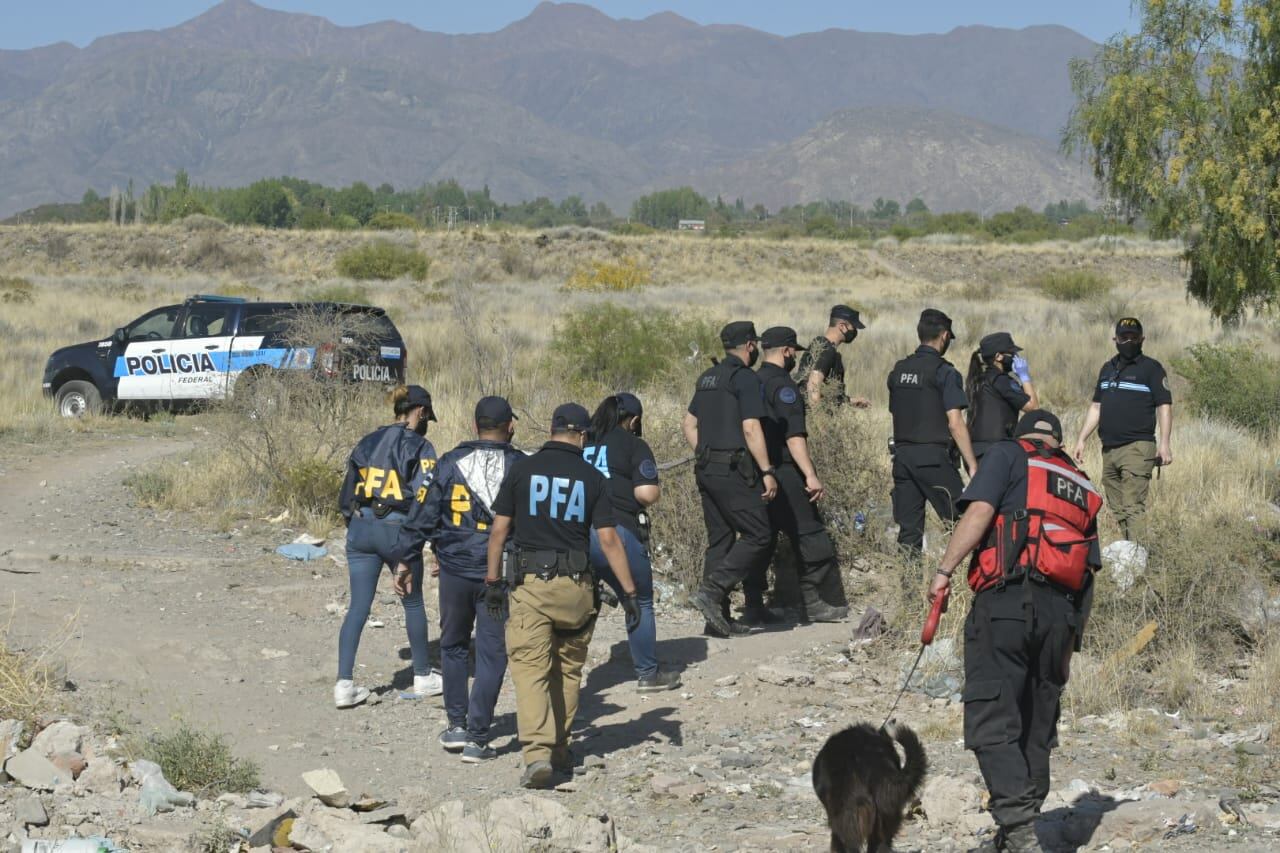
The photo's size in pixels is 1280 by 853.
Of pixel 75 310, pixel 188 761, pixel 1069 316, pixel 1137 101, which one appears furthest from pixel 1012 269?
pixel 188 761

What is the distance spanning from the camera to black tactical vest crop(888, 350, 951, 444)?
9.18 meters

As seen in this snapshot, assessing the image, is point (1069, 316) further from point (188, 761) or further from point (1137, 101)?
point (188, 761)

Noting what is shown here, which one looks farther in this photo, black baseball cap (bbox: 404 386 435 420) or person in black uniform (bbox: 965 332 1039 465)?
person in black uniform (bbox: 965 332 1039 465)

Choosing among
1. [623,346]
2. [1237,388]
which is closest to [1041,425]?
[1237,388]

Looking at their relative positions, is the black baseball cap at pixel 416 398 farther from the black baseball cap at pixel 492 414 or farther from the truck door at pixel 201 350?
the truck door at pixel 201 350

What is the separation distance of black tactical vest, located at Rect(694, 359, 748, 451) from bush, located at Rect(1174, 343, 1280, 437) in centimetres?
921

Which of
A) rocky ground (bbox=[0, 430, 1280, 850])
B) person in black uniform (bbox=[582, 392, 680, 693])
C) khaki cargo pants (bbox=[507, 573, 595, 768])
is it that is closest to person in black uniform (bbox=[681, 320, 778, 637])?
rocky ground (bbox=[0, 430, 1280, 850])

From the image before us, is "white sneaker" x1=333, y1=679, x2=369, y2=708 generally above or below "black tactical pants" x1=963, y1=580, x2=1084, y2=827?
below

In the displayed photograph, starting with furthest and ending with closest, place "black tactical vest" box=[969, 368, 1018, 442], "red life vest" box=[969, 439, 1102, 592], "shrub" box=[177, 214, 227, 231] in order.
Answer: "shrub" box=[177, 214, 227, 231] < "black tactical vest" box=[969, 368, 1018, 442] < "red life vest" box=[969, 439, 1102, 592]

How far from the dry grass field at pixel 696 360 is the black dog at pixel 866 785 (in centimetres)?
281

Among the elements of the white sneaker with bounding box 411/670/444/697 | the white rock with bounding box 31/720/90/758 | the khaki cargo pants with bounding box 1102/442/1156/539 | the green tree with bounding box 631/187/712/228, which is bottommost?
the white sneaker with bounding box 411/670/444/697

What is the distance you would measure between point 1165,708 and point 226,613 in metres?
6.12

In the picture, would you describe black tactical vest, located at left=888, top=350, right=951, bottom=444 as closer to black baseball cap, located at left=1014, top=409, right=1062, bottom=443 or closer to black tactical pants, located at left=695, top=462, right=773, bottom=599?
black tactical pants, located at left=695, top=462, right=773, bottom=599

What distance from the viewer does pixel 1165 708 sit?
7.89 meters
